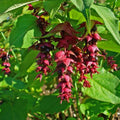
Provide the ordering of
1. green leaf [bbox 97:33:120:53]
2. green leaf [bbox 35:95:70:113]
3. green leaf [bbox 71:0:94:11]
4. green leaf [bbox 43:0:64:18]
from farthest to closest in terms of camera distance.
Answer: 1. green leaf [bbox 35:95:70:113]
2. green leaf [bbox 97:33:120:53]
3. green leaf [bbox 43:0:64:18]
4. green leaf [bbox 71:0:94:11]

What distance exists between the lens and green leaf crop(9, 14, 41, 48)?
70 centimetres

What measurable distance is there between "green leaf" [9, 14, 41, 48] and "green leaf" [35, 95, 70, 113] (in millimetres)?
665

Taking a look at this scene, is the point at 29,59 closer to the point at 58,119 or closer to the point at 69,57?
the point at 69,57

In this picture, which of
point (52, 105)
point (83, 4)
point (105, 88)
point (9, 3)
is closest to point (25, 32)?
point (9, 3)

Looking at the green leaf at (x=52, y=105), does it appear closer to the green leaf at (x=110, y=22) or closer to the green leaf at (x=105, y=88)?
the green leaf at (x=105, y=88)

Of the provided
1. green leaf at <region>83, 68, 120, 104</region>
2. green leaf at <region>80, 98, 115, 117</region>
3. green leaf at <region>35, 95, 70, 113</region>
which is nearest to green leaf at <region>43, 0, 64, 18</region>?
green leaf at <region>83, 68, 120, 104</region>

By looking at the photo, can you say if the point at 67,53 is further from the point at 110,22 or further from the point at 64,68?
the point at 110,22

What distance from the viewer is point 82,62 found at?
735mm

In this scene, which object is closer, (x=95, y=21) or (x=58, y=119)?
Answer: (x=95, y=21)

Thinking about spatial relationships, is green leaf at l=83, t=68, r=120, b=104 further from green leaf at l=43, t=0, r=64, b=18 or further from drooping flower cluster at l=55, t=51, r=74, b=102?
green leaf at l=43, t=0, r=64, b=18

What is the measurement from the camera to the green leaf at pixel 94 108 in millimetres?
1388

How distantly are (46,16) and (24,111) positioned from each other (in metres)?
0.81

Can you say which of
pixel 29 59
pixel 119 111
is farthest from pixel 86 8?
pixel 119 111

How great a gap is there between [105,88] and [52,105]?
1.41 ft
